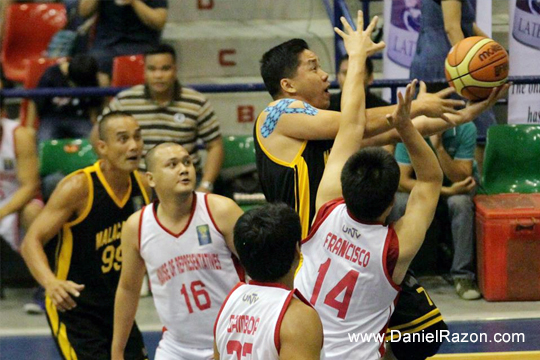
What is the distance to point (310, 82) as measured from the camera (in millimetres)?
4105

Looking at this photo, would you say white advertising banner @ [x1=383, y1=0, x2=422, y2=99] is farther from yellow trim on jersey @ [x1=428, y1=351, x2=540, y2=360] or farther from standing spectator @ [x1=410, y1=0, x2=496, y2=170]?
yellow trim on jersey @ [x1=428, y1=351, x2=540, y2=360]

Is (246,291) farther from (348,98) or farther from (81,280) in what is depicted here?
(81,280)

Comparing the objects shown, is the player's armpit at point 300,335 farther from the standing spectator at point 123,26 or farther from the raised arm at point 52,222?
the standing spectator at point 123,26

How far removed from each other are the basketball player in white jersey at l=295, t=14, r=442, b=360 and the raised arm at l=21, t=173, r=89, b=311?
1.53m

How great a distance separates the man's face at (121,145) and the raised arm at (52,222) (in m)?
0.18

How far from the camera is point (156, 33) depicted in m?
7.74

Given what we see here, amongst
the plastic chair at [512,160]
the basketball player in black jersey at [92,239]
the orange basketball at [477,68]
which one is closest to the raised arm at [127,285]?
the basketball player in black jersey at [92,239]

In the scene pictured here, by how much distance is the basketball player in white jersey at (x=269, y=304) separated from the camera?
292 centimetres

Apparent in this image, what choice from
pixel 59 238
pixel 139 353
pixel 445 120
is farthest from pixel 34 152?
pixel 445 120

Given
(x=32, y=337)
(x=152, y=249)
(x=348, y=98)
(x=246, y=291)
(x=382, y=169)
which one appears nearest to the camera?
(x=246, y=291)

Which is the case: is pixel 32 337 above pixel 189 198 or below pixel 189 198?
below

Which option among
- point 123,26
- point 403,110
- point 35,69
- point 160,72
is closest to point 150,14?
point 123,26

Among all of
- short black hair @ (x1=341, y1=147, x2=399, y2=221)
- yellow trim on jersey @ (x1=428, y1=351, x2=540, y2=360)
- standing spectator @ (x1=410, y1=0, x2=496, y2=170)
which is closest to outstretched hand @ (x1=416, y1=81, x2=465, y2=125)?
short black hair @ (x1=341, y1=147, x2=399, y2=221)

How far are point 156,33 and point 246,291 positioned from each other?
4975 mm
